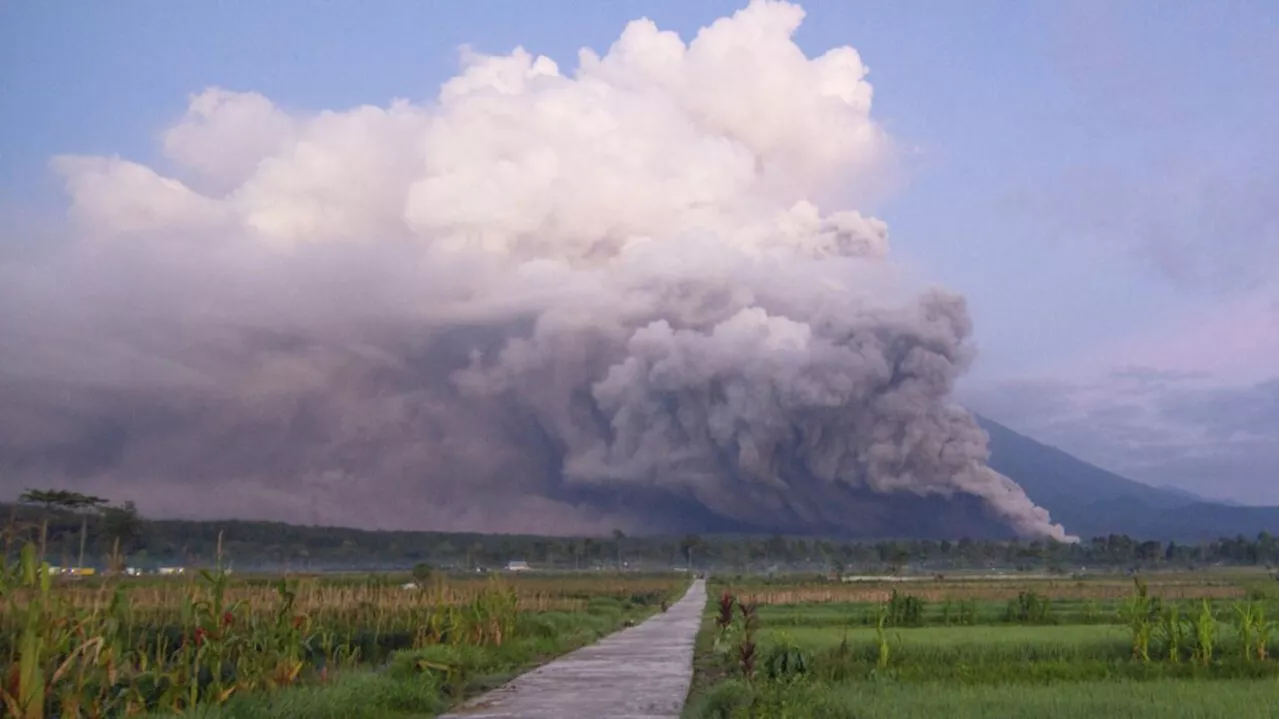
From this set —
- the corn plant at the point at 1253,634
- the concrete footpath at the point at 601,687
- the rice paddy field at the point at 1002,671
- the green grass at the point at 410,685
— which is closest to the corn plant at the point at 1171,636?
the rice paddy field at the point at 1002,671

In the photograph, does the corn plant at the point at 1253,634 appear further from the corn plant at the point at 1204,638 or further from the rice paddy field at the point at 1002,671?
the corn plant at the point at 1204,638

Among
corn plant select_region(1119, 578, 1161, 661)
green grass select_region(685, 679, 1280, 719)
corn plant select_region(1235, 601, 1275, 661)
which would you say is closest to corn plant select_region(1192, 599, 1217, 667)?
corn plant select_region(1235, 601, 1275, 661)

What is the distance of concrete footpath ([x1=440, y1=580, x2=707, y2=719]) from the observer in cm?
1609

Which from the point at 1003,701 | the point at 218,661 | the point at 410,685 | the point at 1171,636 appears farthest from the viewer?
the point at 1171,636

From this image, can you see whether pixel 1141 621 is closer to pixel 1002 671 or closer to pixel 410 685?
pixel 1002 671

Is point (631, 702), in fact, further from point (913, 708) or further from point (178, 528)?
point (178, 528)

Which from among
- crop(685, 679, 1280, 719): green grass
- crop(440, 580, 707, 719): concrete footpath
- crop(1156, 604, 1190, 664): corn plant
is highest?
crop(1156, 604, 1190, 664): corn plant

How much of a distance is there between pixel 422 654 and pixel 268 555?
594ft

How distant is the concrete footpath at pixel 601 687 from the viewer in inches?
634

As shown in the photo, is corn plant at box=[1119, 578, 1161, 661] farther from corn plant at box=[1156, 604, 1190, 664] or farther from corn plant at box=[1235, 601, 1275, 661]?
corn plant at box=[1235, 601, 1275, 661]

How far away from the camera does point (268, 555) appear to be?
18950 centimetres

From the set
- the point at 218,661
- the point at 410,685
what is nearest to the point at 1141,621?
the point at 410,685

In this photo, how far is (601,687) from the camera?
1948cm

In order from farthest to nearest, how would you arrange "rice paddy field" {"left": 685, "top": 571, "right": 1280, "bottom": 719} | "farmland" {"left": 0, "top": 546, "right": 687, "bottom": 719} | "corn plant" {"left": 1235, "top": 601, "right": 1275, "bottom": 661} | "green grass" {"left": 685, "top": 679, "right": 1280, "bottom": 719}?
"corn plant" {"left": 1235, "top": 601, "right": 1275, "bottom": 661}, "rice paddy field" {"left": 685, "top": 571, "right": 1280, "bottom": 719}, "green grass" {"left": 685, "top": 679, "right": 1280, "bottom": 719}, "farmland" {"left": 0, "top": 546, "right": 687, "bottom": 719}
